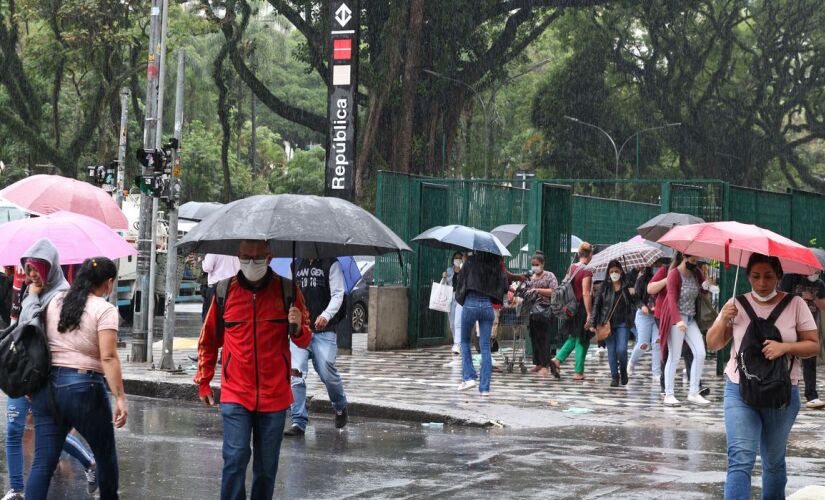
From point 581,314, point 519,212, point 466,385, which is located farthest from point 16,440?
point 519,212

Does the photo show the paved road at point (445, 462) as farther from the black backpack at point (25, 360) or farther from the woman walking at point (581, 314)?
the woman walking at point (581, 314)

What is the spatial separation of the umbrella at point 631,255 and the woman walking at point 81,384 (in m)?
9.11

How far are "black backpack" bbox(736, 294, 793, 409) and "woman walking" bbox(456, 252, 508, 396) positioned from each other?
7.01 m

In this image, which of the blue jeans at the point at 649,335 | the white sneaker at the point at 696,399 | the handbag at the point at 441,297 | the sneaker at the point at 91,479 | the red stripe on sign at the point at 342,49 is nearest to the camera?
the sneaker at the point at 91,479

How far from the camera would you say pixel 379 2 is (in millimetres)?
34281

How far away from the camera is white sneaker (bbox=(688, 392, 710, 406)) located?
13969mm

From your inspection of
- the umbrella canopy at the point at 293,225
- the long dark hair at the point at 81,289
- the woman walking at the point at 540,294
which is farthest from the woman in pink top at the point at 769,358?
the woman walking at the point at 540,294

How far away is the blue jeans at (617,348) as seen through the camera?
1516 cm

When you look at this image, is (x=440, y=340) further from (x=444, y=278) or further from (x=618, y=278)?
(x=618, y=278)

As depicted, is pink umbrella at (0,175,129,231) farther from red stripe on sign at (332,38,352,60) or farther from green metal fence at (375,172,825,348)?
red stripe on sign at (332,38,352,60)

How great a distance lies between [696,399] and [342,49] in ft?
26.8

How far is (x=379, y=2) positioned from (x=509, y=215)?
1438 centimetres

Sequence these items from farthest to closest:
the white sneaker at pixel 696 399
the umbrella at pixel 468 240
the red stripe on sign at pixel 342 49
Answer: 1. the red stripe on sign at pixel 342 49
2. the umbrella at pixel 468 240
3. the white sneaker at pixel 696 399

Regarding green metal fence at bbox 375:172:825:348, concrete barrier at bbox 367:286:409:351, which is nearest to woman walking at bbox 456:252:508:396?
green metal fence at bbox 375:172:825:348
